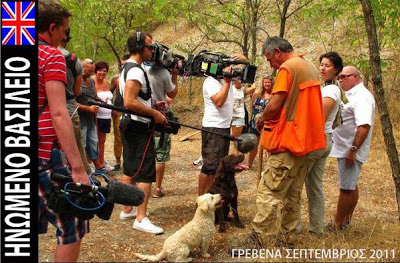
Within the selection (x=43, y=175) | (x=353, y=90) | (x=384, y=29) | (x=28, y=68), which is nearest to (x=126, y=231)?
(x=43, y=175)

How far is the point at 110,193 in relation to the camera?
2957 millimetres

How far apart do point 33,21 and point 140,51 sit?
5.28 feet

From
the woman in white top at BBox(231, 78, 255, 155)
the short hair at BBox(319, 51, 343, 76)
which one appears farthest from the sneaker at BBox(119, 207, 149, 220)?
the woman in white top at BBox(231, 78, 255, 155)

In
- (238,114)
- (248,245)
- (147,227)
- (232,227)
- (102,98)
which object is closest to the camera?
(248,245)

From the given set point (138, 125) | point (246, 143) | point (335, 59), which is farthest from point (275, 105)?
point (138, 125)

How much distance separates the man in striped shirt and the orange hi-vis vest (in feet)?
6.02

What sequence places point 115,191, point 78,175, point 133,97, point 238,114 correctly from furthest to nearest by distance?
point 238,114
point 133,97
point 115,191
point 78,175

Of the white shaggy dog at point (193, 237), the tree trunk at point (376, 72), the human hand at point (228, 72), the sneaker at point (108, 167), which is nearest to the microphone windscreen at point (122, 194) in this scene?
the white shaggy dog at point (193, 237)

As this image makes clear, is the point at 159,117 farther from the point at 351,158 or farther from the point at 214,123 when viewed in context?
the point at 351,158

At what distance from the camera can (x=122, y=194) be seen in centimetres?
299

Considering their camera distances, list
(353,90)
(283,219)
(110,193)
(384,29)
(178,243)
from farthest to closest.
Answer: (384,29), (353,90), (283,219), (178,243), (110,193)

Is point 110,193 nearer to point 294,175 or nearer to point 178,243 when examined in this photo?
point 178,243

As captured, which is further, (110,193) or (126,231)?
(126,231)

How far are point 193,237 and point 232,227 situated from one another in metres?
1.04
